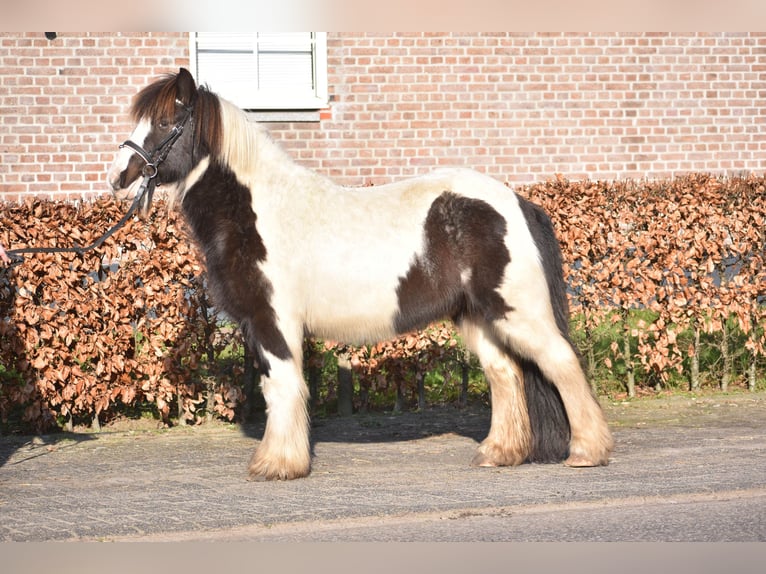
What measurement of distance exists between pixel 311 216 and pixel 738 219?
16.0 feet

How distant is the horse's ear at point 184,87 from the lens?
22.4ft

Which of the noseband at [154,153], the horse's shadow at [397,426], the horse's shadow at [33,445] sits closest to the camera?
the noseband at [154,153]

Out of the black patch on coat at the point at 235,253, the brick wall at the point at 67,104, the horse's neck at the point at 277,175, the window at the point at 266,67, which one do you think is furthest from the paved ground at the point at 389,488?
the window at the point at 266,67

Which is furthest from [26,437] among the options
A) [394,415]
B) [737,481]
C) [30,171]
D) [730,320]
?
[730,320]

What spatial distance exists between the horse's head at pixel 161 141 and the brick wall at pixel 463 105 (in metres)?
5.90

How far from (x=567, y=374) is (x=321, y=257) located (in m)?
1.82

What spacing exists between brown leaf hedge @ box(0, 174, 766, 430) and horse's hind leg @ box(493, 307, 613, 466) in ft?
8.17

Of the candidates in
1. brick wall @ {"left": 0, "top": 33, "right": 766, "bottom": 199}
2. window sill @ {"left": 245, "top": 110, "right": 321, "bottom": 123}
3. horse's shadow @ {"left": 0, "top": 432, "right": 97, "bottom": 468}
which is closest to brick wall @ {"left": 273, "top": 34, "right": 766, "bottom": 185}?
brick wall @ {"left": 0, "top": 33, "right": 766, "bottom": 199}

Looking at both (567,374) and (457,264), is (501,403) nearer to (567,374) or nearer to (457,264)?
(567,374)

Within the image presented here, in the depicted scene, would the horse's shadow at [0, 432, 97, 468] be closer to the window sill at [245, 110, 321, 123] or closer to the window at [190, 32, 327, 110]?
the window sill at [245, 110, 321, 123]

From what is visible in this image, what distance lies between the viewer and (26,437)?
8.77 meters

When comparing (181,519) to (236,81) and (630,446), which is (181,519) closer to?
(630,446)

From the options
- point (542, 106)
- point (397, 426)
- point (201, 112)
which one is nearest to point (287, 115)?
point (542, 106)

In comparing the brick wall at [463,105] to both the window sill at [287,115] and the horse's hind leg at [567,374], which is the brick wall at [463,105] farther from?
the horse's hind leg at [567,374]
